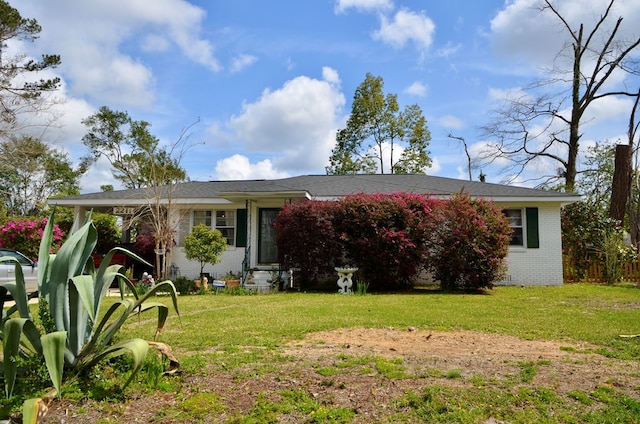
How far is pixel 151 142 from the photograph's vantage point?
1496 inches

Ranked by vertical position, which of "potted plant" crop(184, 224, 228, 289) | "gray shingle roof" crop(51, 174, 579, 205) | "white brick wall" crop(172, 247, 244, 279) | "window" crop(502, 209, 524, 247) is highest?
"gray shingle roof" crop(51, 174, 579, 205)

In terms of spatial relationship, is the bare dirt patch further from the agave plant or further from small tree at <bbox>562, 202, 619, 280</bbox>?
small tree at <bbox>562, 202, 619, 280</bbox>

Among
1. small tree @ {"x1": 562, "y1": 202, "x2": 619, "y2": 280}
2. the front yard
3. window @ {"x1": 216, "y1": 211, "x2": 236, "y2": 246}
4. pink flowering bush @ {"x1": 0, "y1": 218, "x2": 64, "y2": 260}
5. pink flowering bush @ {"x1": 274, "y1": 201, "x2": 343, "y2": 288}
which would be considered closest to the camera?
the front yard

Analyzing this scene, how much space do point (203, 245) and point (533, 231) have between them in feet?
36.4

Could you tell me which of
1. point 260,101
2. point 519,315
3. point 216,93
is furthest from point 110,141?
point 519,315

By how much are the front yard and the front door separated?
788 cm

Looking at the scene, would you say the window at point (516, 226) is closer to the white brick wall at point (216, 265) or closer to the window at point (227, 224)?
the white brick wall at point (216, 265)

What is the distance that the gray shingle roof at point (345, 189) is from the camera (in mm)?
15461

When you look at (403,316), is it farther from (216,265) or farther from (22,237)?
(22,237)

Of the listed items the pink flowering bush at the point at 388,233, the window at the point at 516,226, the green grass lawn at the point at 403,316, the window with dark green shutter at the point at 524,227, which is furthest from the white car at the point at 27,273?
the window at the point at 516,226

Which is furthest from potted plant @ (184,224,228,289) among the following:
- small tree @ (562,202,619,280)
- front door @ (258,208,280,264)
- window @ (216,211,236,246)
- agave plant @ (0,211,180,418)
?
small tree @ (562,202,619,280)

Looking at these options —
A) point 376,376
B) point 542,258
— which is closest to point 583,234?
point 542,258

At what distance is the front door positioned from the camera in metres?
16.5

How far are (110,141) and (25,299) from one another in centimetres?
3743
